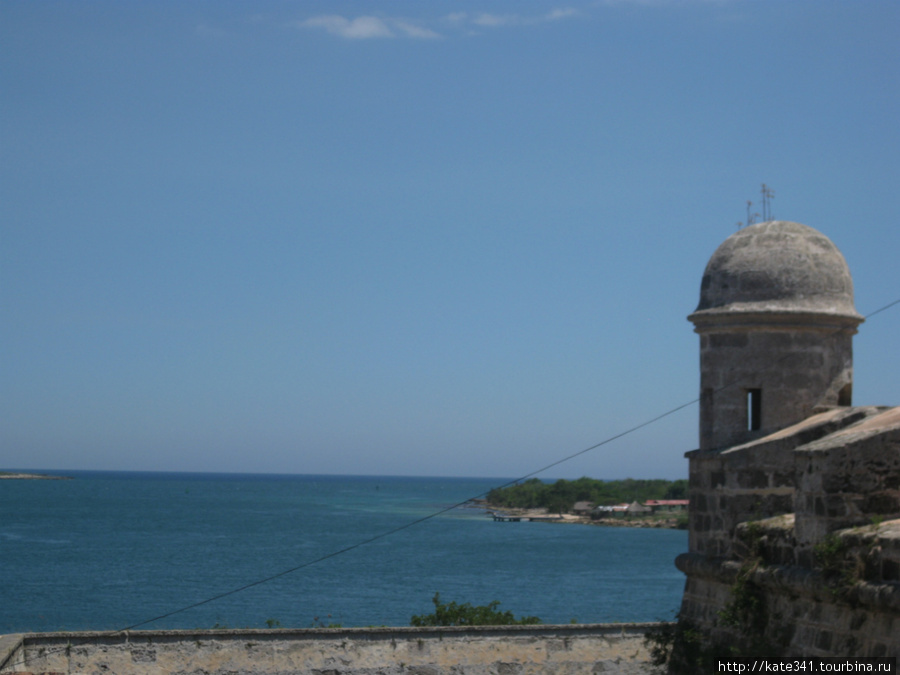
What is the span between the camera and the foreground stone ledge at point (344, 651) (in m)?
11.2

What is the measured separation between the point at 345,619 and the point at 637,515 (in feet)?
244

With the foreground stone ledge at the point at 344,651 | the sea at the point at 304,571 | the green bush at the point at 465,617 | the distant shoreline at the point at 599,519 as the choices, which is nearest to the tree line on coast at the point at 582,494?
the distant shoreline at the point at 599,519

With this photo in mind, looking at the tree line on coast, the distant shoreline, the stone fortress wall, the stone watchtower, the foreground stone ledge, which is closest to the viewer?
the stone fortress wall

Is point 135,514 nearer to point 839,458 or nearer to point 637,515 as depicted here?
point 637,515

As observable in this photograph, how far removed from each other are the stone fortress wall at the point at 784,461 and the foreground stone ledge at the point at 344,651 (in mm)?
1205

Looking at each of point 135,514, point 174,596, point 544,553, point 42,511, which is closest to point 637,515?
point 544,553

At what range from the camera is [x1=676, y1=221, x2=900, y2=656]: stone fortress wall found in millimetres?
8812

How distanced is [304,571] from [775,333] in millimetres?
42003

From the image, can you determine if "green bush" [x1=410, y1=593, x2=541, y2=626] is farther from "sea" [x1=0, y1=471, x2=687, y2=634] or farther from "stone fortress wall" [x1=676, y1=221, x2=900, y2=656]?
"stone fortress wall" [x1=676, y1=221, x2=900, y2=656]

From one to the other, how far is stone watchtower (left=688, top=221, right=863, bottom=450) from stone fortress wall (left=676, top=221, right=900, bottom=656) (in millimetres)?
14

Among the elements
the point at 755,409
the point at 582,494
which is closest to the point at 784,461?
the point at 755,409

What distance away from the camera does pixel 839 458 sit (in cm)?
886

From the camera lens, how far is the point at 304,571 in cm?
5044

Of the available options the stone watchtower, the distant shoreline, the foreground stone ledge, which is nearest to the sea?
the foreground stone ledge
